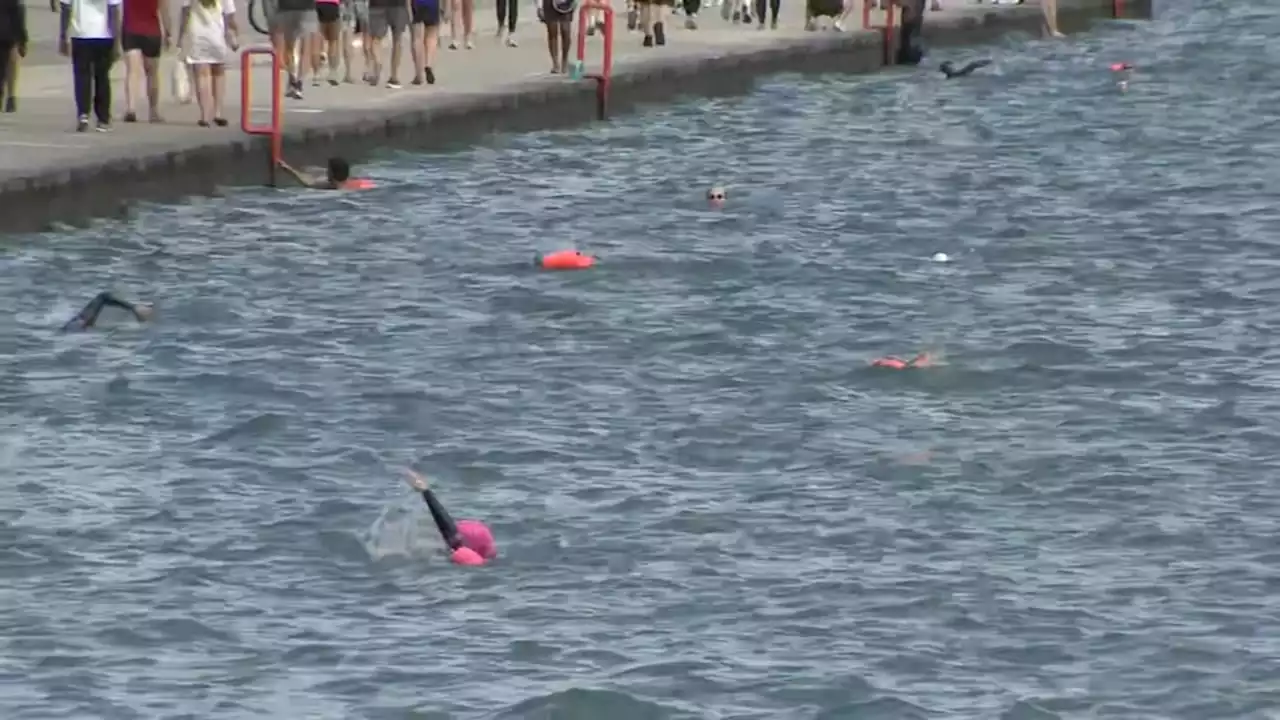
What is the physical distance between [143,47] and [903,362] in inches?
389

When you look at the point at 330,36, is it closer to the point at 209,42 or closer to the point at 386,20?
the point at 386,20

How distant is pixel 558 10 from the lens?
3547 centimetres

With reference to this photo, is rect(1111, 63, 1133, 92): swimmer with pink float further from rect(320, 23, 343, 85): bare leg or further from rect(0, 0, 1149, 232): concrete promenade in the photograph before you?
rect(320, 23, 343, 85): bare leg

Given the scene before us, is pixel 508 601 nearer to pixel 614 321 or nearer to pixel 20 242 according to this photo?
pixel 614 321

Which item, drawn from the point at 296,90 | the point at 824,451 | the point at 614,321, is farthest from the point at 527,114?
Answer: the point at 824,451

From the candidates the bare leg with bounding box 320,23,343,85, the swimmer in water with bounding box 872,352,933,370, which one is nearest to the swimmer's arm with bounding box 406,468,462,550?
the swimmer in water with bounding box 872,352,933,370

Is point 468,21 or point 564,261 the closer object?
point 564,261

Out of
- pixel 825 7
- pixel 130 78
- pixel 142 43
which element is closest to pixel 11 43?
pixel 142 43

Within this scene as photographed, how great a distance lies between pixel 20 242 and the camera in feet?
84.3

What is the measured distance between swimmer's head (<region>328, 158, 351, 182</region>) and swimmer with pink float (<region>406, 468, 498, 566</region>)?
13.4m

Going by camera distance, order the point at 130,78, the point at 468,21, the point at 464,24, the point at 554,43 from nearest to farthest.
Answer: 1. the point at 130,78
2. the point at 554,43
3. the point at 468,21
4. the point at 464,24

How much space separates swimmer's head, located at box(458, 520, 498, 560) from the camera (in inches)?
637

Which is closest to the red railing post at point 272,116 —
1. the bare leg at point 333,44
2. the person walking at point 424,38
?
the bare leg at point 333,44

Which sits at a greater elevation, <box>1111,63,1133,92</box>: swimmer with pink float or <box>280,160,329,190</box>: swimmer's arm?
<box>280,160,329,190</box>: swimmer's arm
